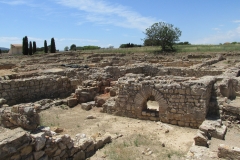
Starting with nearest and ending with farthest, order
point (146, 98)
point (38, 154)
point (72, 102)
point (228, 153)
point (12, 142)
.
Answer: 1. point (12, 142)
2. point (38, 154)
3. point (228, 153)
4. point (146, 98)
5. point (72, 102)

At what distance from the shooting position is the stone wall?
452 centimetres

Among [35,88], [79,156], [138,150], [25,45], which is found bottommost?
[138,150]

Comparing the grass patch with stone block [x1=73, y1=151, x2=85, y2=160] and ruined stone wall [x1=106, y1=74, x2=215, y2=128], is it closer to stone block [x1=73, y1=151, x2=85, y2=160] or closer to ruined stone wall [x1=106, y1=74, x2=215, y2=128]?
stone block [x1=73, y1=151, x2=85, y2=160]

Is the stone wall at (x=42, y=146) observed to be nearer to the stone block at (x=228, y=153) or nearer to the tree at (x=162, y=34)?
the stone block at (x=228, y=153)

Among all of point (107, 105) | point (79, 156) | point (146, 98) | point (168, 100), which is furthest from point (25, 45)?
point (79, 156)

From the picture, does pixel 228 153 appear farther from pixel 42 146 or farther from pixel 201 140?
pixel 42 146

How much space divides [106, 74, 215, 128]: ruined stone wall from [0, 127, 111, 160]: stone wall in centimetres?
340

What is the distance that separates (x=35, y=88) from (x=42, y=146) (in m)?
8.06

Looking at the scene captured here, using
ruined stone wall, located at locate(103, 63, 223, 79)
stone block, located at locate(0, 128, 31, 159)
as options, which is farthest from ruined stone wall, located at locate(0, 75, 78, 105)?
stone block, located at locate(0, 128, 31, 159)

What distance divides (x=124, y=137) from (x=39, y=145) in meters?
3.60

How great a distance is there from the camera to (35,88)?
12570 mm

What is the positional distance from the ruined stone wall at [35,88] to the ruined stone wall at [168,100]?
4.72 metres

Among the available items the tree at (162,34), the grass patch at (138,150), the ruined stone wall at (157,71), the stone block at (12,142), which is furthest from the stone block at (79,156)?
the tree at (162,34)

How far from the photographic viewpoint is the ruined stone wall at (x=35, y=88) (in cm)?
1152
